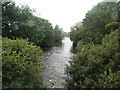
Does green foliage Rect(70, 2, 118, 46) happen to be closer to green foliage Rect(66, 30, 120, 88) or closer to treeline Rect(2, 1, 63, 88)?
green foliage Rect(66, 30, 120, 88)

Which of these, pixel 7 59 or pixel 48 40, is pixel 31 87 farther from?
pixel 48 40

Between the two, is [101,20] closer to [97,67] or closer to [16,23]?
[97,67]

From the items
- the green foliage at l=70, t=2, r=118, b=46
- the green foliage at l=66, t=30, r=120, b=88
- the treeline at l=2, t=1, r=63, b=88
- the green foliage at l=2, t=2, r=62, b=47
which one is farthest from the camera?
the green foliage at l=2, t=2, r=62, b=47

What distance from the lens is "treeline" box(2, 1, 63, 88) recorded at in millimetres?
2941

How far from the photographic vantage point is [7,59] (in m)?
2.87

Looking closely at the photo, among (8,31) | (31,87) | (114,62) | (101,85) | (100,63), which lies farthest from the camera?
(8,31)

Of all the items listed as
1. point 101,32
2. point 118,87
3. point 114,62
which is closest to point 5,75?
point 118,87

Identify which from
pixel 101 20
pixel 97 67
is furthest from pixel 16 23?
pixel 97 67

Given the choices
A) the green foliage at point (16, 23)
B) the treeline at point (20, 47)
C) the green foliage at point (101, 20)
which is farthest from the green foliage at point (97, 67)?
the green foliage at point (16, 23)

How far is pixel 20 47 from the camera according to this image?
3.86 metres

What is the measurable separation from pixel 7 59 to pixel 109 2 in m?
10.3

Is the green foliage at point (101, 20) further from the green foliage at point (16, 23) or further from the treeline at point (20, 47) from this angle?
the green foliage at point (16, 23)

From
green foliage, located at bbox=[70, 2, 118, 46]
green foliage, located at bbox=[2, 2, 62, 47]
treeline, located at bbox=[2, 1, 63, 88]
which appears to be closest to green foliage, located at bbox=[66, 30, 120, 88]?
treeline, located at bbox=[2, 1, 63, 88]

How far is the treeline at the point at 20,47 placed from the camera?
9.65 ft
